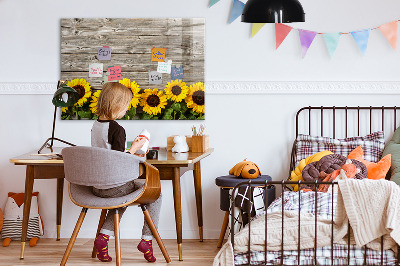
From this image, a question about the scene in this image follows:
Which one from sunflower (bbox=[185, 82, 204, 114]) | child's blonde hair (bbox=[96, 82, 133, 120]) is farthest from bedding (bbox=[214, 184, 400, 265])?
sunflower (bbox=[185, 82, 204, 114])

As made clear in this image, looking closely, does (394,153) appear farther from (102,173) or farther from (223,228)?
(102,173)

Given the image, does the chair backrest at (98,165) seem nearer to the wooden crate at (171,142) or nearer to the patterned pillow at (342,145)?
the wooden crate at (171,142)

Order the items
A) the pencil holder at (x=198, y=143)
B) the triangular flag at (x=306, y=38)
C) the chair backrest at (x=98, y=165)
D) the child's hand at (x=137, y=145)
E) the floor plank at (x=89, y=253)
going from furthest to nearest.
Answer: the triangular flag at (x=306, y=38), the pencil holder at (x=198, y=143), the floor plank at (x=89, y=253), the child's hand at (x=137, y=145), the chair backrest at (x=98, y=165)

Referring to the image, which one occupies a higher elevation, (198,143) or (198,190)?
(198,143)

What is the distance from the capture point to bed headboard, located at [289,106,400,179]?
4289mm

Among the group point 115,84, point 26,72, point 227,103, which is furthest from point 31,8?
point 227,103

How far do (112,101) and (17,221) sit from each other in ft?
4.60

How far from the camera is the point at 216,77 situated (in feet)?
14.3

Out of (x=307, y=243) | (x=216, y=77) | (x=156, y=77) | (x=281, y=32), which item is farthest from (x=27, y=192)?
(x=281, y=32)

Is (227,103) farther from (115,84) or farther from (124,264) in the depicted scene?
(124,264)

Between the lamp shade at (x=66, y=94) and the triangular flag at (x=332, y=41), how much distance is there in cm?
180

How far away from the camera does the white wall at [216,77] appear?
14.0 feet

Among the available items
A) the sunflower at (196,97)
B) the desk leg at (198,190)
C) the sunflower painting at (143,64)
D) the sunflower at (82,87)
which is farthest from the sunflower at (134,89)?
the desk leg at (198,190)

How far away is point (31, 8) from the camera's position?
4375 mm
